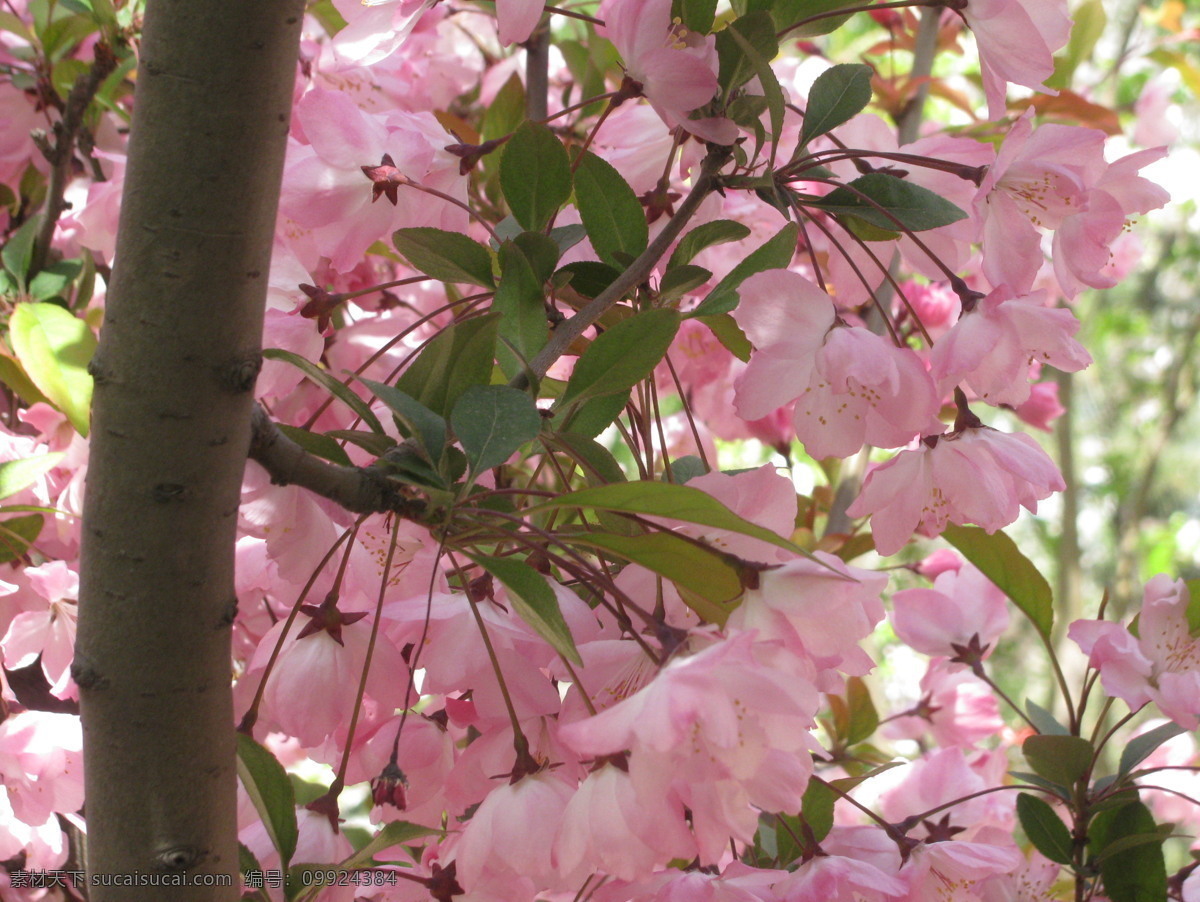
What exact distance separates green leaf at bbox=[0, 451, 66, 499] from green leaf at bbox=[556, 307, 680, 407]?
0.46m

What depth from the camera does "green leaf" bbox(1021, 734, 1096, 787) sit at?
0.83 m

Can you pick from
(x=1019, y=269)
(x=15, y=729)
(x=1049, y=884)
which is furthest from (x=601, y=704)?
(x=1049, y=884)

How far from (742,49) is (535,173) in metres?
0.15

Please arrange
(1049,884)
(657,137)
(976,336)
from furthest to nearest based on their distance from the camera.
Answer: (1049,884)
(657,137)
(976,336)

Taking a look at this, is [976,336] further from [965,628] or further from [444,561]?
[965,628]

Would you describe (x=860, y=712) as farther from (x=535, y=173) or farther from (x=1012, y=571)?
(x=535, y=173)

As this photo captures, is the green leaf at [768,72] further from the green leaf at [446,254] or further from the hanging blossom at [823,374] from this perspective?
the green leaf at [446,254]

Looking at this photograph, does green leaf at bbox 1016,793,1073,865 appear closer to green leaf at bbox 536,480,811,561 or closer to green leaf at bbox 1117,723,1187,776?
green leaf at bbox 1117,723,1187,776

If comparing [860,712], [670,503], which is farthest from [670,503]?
[860,712]

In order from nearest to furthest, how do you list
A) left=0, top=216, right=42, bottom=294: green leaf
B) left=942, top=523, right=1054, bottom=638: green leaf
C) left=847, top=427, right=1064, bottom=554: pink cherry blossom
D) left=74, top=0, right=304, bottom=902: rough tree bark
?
left=74, top=0, right=304, bottom=902: rough tree bark → left=847, top=427, right=1064, bottom=554: pink cherry blossom → left=942, top=523, right=1054, bottom=638: green leaf → left=0, top=216, right=42, bottom=294: green leaf

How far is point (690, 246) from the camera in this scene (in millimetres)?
646

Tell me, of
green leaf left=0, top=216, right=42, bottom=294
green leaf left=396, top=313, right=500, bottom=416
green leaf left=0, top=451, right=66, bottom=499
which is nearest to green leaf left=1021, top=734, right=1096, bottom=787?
green leaf left=396, top=313, right=500, bottom=416

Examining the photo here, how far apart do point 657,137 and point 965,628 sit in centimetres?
65

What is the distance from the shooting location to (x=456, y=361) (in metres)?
0.57
